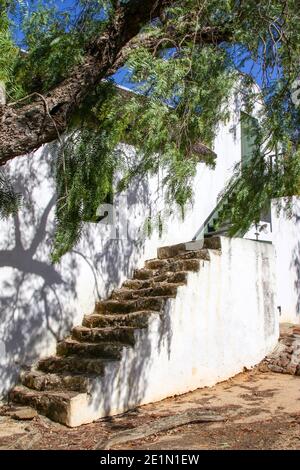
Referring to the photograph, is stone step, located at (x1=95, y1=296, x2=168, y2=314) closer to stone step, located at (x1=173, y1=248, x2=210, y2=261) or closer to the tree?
stone step, located at (x1=173, y1=248, x2=210, y2=261)

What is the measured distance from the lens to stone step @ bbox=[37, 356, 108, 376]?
6.38 metres

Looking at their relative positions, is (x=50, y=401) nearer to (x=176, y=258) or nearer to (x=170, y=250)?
(x=176, y=258)

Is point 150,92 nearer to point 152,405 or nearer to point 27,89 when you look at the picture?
point 27,89

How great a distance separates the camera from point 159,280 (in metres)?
8.19

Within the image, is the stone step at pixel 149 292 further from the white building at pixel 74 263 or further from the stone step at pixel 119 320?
the stone step at pixel 119 320

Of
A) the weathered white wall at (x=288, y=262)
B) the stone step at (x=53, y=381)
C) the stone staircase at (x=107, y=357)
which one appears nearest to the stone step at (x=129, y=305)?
the stone staircase at (x=107, y=357)

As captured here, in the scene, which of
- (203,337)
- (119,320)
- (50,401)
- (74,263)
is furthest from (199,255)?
(50,401)

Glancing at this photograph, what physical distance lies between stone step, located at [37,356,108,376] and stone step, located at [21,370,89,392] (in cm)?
12

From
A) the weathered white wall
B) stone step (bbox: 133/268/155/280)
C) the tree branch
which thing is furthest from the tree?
the weathered white wall

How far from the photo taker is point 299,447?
194 inches

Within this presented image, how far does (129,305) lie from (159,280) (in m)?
0.73

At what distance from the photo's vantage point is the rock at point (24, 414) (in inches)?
235
